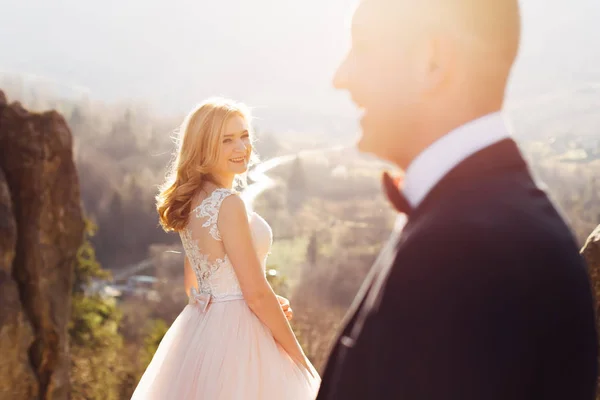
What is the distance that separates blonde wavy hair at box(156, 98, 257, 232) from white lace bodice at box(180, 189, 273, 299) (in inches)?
3.6

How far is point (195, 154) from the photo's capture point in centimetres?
343

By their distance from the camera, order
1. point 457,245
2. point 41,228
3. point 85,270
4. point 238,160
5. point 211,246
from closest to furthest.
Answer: point 457,245 → point 211,246 → point 238,160 → point 41,228 → point 85,270

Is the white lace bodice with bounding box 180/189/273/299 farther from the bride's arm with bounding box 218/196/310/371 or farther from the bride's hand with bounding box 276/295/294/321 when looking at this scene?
the bride's hand with bounding box 276/295/294/321

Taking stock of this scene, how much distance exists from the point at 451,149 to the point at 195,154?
8.84 feet

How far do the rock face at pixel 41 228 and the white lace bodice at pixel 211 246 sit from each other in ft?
19.6

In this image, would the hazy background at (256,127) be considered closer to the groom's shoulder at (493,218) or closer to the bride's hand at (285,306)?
the groom's shoulder at (493,218)

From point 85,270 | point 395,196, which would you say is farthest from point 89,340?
point 395,196

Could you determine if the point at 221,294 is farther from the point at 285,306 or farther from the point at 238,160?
the point at 238,160

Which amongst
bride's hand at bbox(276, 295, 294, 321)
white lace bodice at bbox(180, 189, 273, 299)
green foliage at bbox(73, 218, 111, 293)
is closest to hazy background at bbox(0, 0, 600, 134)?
green foliage at bbox(73, 218, 111, 293)

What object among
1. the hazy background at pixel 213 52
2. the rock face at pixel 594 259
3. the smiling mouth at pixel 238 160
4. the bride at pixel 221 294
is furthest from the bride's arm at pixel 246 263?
the hazy background at pixel 213 52

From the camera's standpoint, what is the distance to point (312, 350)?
19.6 metres

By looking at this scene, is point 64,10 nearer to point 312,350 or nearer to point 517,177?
point 312,350

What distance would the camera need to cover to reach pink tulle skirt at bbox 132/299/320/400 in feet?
10.9

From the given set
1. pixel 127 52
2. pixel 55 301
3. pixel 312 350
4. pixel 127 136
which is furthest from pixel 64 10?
pixel 55 301
